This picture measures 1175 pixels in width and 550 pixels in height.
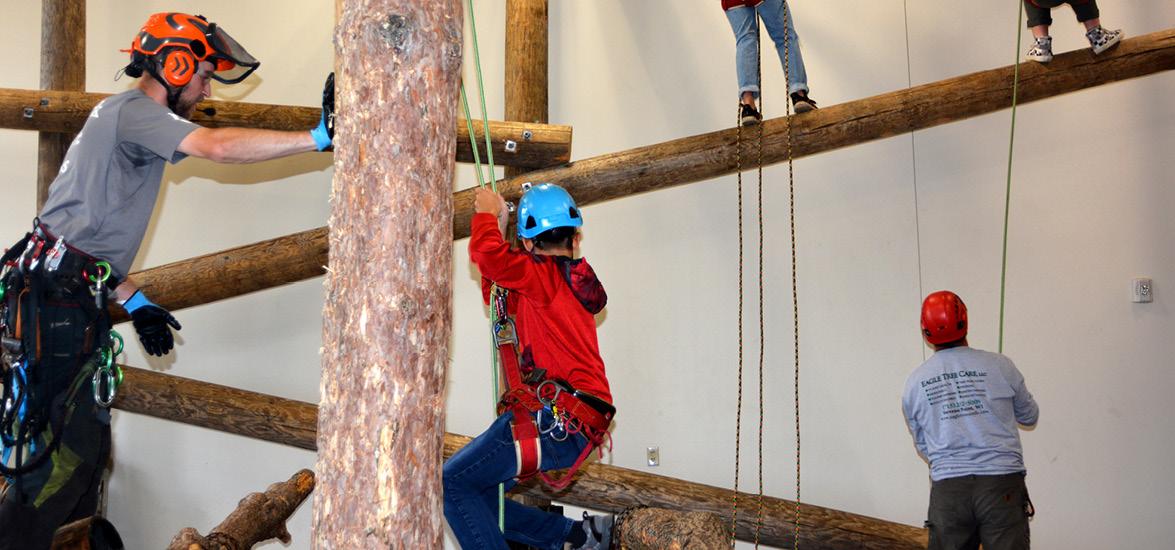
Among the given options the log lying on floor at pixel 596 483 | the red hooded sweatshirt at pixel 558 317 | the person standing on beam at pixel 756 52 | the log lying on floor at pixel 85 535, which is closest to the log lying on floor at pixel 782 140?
the person standing on beam at pixel 756 52

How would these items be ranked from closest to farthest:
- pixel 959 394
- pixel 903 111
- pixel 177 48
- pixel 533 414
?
pixel 177 48 < pixel 533 414 < pixel 959 394 < pixel 903 111

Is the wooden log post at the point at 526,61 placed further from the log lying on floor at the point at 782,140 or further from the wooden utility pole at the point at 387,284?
the wooden utility pole at the point at 387,284

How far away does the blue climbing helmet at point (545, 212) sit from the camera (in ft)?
14.0

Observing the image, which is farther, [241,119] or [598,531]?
[241,119]

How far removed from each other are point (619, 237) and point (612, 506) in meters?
1.90

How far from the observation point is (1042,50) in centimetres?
612

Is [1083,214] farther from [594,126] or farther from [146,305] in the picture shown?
[146,305]

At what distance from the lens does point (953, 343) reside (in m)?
5.17

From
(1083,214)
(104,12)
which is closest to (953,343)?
(1083,214)

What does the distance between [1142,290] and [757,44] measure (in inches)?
113

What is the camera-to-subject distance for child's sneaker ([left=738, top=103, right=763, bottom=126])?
6.20 m

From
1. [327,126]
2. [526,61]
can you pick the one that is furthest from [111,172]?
[526,61]

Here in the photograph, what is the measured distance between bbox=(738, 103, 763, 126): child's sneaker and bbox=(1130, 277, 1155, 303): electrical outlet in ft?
8.52

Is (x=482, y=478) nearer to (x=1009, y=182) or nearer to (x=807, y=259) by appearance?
(x=807, y=259)
